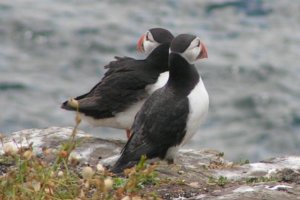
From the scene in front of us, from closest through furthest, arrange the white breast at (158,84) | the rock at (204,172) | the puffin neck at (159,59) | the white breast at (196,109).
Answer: the rock at (204,172) → the white breast at (196,109) → the white breast at (158,84) → the puffin neck at (159,59)

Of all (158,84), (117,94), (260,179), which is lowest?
(260,179)

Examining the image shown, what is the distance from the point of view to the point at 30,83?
1992cm

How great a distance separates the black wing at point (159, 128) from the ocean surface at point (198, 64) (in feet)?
27.3

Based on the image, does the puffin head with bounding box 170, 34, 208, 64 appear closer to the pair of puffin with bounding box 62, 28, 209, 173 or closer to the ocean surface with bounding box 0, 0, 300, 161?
the pair of puffin with bounding box 62, 28, 209, 173

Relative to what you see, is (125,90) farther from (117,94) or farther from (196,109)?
(196,109)

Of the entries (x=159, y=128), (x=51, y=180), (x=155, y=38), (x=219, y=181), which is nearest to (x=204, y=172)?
(x=159, y=128)

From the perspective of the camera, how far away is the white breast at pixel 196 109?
27.9 feet

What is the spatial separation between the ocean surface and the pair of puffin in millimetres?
7118

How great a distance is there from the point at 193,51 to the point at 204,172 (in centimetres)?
117

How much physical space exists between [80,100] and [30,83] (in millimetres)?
10208

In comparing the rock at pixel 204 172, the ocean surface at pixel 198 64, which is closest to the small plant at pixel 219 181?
the rock at pixel 204 172

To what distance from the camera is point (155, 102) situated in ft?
28.0

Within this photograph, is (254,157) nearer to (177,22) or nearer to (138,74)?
(177,22)

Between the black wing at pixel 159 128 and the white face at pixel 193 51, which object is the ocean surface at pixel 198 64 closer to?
the white face at pixel 193 51
